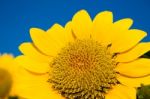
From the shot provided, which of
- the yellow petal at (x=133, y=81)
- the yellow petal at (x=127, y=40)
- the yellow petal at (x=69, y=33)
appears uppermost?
the yellow petal at (x=69, y=33)

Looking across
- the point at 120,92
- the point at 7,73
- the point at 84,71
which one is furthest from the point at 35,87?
the point at 7,73

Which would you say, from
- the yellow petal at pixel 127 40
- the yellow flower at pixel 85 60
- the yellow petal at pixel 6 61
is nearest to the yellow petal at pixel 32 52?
the yellow flower at pixel 85 60

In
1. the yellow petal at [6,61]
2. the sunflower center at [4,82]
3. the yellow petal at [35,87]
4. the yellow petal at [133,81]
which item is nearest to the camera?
the yellow petal at [133,81]

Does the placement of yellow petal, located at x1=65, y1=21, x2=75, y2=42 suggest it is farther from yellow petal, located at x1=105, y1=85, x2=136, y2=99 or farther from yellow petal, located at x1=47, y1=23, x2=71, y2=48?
yellow petal, located at x1=105, y1=85, x2=136, y2=99

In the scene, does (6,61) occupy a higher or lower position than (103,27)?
higher

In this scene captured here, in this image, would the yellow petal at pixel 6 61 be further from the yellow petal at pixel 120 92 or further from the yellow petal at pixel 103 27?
the yellow petal at pixel 120 92

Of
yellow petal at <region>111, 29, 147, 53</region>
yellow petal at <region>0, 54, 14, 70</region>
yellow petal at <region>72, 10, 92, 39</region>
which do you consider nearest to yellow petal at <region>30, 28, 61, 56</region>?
yellow petal at <region>72, 10, 92, 39</region>

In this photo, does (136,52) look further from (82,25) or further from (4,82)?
(4,82)
